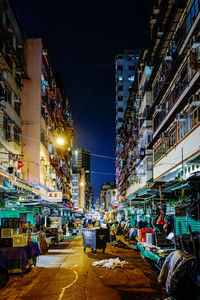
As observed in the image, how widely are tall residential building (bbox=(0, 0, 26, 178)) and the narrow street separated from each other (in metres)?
9.61

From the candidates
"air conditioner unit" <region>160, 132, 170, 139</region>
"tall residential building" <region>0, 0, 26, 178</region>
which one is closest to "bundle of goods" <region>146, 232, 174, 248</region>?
"air conditioner unit" <region>160, 132, 170, 139</region>

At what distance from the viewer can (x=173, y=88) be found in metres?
20.0

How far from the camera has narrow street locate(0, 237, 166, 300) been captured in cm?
839

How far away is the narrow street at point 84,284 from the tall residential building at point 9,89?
31.5ft

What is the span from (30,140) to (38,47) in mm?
10460

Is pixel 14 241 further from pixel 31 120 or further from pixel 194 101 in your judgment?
pixel 31 120

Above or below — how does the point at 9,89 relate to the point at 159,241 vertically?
above

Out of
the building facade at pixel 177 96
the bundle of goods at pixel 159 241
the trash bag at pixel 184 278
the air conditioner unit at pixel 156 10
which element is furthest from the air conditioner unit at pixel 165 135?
the trash bag at pixel 184 278

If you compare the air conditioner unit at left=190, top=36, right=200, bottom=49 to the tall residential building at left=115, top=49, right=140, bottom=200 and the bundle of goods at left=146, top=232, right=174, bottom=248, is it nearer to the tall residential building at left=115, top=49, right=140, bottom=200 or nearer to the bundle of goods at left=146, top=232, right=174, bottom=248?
the bundle of goods at left=146, top=232, right=174, bottom=248

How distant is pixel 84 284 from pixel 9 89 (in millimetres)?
19075

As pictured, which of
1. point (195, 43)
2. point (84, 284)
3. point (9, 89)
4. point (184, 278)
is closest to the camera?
point (184, 278)

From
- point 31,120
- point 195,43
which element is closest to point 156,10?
point 195,43

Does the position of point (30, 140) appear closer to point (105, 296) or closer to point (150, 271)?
point (150, 271)

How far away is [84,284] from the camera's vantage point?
959 centimetres
